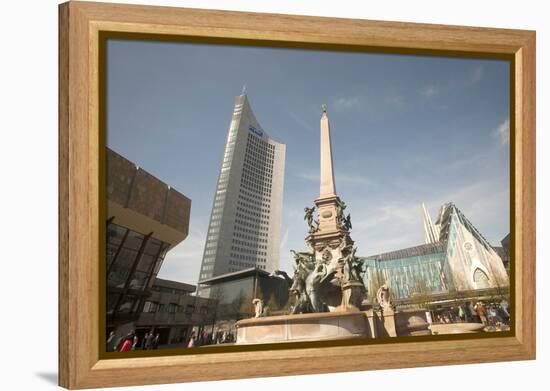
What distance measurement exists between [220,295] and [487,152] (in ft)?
10.5

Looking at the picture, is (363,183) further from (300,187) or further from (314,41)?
(314,41)

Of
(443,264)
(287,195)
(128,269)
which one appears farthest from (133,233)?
(443,264)

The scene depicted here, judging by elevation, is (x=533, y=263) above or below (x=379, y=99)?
below

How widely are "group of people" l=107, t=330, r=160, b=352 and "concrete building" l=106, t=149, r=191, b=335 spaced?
0.06m

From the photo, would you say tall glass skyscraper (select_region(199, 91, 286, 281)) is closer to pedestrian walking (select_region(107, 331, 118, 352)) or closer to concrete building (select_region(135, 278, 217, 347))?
concrete building (select_region(135, 278, 217, 347))

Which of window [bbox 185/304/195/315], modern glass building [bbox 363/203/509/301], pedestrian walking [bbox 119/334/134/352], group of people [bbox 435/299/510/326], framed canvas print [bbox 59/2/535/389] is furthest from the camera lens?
group of people [bbox 435/299/510/326]

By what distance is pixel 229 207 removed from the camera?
9.37 m

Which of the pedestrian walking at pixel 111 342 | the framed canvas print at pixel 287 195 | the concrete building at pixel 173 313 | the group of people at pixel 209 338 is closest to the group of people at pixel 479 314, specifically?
the framed canvas print at pixel 287 195

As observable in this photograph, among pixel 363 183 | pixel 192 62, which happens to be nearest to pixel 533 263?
pixel 363 183

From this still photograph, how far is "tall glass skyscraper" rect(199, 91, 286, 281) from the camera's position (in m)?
9.30

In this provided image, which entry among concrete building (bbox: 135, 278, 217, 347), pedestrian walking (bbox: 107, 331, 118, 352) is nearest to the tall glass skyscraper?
concrete building (bbox: 135, 278, 217, 347)

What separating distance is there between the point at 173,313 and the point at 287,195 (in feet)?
5.32

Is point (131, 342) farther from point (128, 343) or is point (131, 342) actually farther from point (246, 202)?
point (246, 202)

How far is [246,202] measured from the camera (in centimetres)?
951
